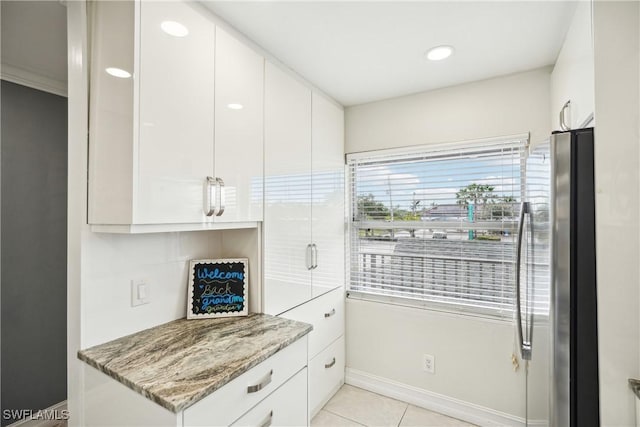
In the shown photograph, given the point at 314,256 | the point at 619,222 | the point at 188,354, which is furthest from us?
the point at 314,256

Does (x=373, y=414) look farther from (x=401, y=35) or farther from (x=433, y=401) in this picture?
(x=401, y=35)

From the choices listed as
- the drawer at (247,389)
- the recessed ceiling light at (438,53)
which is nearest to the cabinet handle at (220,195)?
the drawer at (247,389)

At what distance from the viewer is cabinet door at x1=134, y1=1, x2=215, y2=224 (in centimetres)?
121

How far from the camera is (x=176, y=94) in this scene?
1.32 meters

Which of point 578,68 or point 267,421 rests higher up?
point 578,68

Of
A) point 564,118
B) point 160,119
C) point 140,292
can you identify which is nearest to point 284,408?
point 140,292

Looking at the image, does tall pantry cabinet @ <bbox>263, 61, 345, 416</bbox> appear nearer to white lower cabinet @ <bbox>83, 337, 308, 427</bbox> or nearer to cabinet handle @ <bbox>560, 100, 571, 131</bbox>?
white lower cabinet @ <bbox>83, 337, 308, 427</bbox>

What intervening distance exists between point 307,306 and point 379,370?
0.93m

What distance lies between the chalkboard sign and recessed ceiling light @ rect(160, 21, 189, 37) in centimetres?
114

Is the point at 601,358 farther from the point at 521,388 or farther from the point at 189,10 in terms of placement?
the point at 189,10

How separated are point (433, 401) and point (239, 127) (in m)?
2.32

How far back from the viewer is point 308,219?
2.15 metres

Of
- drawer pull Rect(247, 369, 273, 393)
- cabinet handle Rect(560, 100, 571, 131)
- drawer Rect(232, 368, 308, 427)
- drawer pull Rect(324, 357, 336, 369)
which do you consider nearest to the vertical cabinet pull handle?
drawer pull Rect(247, 369, 273, 393)

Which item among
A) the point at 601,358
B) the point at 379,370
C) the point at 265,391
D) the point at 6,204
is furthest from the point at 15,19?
the point at 379,370
